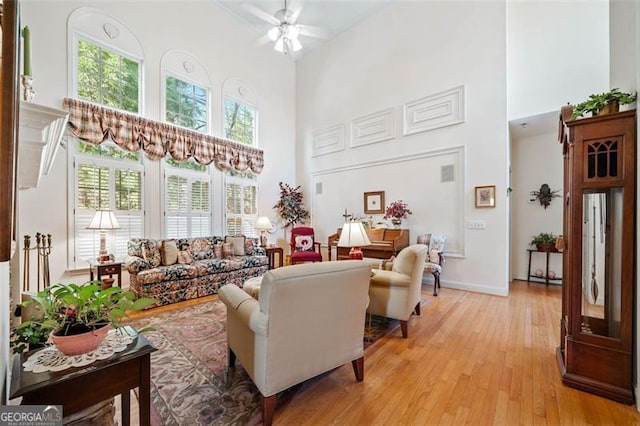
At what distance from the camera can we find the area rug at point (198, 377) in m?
1.71

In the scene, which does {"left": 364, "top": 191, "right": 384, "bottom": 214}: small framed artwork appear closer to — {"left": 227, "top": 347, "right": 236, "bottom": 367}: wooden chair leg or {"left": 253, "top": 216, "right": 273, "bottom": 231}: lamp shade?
{"left": 253, "top": 216, "right": 273, "bottom": 231}: lamp shade

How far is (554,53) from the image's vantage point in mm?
4441

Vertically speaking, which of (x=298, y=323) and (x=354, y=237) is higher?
(x=354, y=237)

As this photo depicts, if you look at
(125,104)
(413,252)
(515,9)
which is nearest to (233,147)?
(125,104)

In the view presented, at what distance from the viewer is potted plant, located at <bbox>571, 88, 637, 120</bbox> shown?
6.15ft

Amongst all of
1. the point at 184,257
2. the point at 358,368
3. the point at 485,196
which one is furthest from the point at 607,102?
the point at 184,257

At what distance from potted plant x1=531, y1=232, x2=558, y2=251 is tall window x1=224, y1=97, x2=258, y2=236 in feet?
19.4

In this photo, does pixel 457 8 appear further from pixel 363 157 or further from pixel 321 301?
pixel 321 301

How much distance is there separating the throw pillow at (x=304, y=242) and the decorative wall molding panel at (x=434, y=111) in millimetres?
3096

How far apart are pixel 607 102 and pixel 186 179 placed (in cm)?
578

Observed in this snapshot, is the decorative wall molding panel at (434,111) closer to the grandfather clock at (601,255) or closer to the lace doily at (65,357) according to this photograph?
the grandfather clock at (601,255)

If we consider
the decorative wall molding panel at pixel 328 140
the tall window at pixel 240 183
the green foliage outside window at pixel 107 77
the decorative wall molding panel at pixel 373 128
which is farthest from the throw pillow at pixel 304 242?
the green foliage outside window at pixel 107 77

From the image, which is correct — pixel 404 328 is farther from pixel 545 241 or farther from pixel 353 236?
pixel 545 241

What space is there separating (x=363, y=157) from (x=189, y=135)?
368 cm
